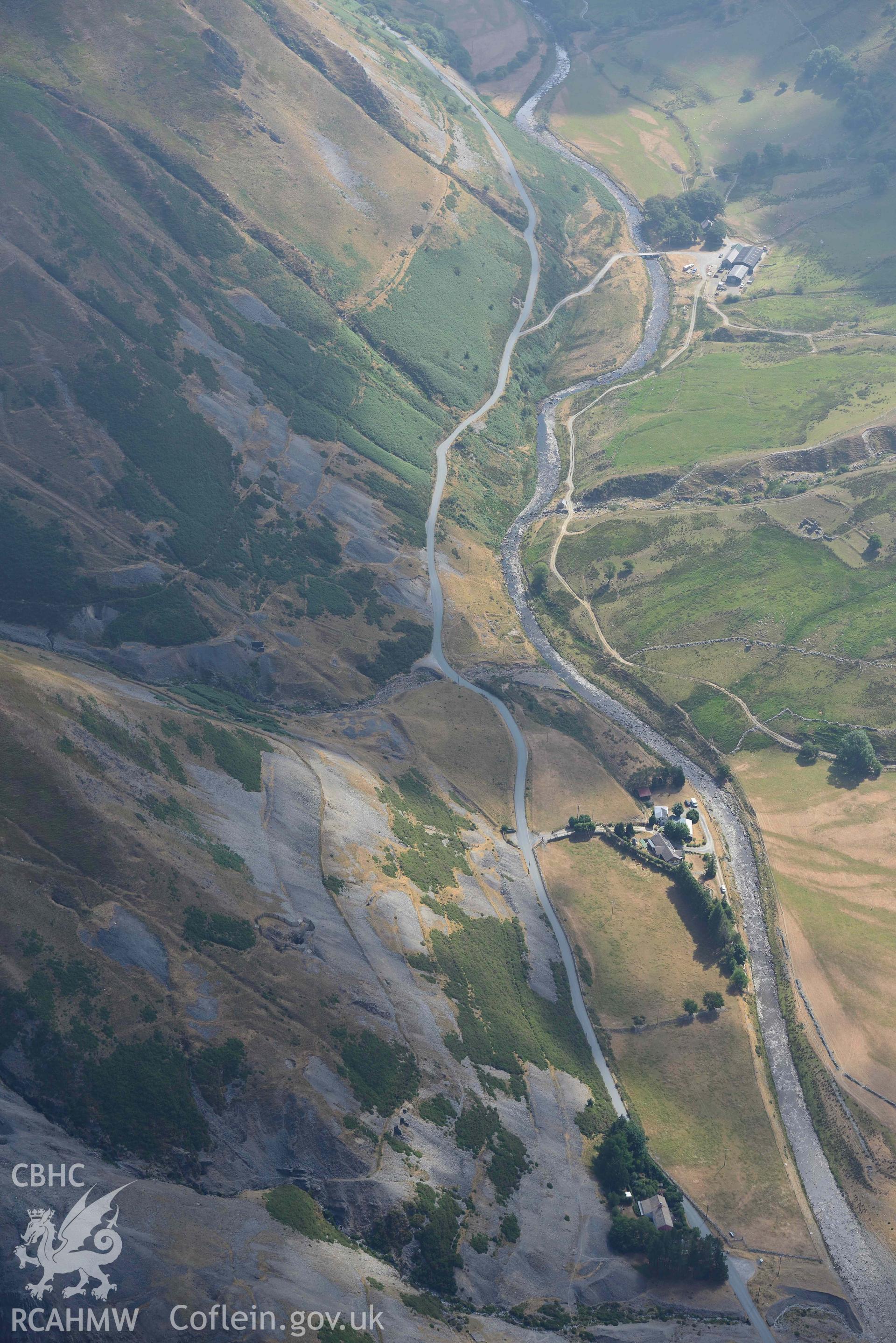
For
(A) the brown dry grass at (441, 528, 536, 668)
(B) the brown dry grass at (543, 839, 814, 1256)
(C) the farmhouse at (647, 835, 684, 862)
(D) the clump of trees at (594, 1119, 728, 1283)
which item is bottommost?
(D) the clump of trees at (594, 1119, 728, 1283)

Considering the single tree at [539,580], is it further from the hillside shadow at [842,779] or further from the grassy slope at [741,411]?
the hillside shadow at [842,779]

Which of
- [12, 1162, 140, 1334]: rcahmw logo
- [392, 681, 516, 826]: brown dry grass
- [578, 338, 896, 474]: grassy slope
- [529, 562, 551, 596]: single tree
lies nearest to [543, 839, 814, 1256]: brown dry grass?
[392, 681, 516, 826]: brown dry grass

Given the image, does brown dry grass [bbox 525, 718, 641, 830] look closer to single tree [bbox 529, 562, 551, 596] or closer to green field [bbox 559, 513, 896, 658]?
green field [bbox 559, 513, 896, 658]

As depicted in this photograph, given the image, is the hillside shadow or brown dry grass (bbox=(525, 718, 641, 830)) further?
the hillside shadow

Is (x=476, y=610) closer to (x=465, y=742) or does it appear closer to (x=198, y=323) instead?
(x=465, y=742)

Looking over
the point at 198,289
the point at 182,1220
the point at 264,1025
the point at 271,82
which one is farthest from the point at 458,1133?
the point at 271,82

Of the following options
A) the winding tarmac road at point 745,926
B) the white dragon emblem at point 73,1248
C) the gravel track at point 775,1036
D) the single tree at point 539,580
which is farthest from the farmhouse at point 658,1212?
the single tree at point 539,580

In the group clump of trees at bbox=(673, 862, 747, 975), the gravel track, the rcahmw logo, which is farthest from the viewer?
clump of trees at bbox=(673, 862, 747, 975)
